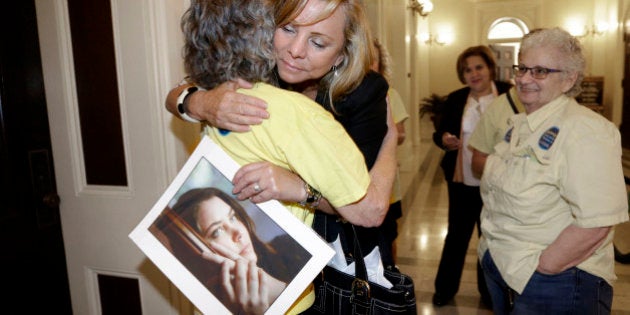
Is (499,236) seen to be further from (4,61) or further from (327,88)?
(4,61)

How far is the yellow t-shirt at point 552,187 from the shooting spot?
5.40ft

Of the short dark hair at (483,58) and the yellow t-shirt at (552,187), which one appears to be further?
the short dark hair at (483,58)

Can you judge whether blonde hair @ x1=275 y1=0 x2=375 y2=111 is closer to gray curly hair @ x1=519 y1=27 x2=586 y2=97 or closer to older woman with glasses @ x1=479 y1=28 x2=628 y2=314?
older woman with glasses @ x1=479 y1=28 x2=628 y2=314

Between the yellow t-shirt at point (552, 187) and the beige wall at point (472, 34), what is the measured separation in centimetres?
771

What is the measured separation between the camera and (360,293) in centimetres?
117

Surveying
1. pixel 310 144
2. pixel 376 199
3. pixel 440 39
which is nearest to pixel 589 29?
pixel 440 39

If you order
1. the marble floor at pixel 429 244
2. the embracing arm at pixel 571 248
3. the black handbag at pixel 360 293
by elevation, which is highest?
the black handbag at pixel 360 293

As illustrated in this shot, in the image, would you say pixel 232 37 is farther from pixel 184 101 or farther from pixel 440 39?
pixel 440 39

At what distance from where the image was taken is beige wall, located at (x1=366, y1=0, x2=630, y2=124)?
9805 millimetres

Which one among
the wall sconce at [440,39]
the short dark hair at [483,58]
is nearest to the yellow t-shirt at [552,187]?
the short dark hair at [483,58]

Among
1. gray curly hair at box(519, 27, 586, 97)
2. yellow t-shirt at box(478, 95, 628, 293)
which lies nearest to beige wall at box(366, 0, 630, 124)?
gray curly hair at box(519, 27, 586, 97)

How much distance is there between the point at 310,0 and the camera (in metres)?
1.07

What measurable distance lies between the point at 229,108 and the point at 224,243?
295mm

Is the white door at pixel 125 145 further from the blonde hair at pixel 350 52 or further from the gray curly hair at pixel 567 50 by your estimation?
the gray curly hair at pixel 567 50
